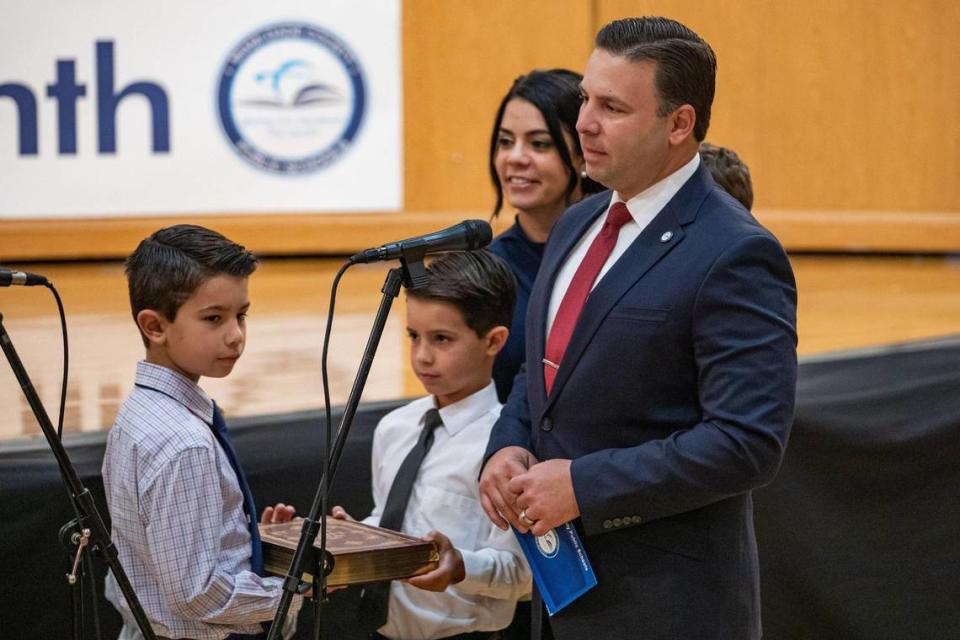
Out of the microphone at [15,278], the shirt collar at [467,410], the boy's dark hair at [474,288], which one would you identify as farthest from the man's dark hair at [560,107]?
the microphone at [15,278]

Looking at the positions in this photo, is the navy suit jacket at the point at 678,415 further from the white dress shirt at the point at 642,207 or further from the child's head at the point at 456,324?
the child's head at the point at 456,324

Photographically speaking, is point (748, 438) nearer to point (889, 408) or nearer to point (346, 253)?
point (889, 408)

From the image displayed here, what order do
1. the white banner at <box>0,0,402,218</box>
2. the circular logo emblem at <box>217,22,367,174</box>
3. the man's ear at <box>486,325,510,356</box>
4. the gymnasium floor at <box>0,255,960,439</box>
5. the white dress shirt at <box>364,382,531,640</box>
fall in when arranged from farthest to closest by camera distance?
the circular logo emblem at <box>217,22,367,174</box>
the white banner at <box>0,0,402,218</box>
the gymnasium floor at <box>0,255,960,439</box>
the man's ear at <box>486,325,510,356</box>
the white dress shirt at <box>364,382,531,640</box>

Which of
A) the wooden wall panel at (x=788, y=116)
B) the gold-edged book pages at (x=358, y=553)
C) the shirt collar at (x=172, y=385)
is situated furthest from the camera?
the wooden wall panel at (x=788, y=116)

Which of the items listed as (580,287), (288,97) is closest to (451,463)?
(580,287)

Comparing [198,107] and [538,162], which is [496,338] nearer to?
[538,162]

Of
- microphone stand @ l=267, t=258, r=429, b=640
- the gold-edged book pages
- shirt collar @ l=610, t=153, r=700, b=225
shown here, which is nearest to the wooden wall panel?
the gold-edged book pages

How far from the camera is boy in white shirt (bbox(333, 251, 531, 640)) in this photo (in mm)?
2117

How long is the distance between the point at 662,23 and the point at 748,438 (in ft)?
1.92

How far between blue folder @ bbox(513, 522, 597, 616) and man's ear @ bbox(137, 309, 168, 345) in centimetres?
62

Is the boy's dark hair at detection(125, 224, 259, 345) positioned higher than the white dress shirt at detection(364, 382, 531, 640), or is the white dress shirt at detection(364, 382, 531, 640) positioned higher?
the boy's dark hair at detection(125, 224, 259, 345)

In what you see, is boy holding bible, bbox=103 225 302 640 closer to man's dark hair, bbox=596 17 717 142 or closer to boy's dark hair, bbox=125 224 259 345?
boy's dark hair, bbox=125 224 259 345

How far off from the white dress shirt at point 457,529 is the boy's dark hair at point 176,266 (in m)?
0.49

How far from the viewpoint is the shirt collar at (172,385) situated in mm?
1878
